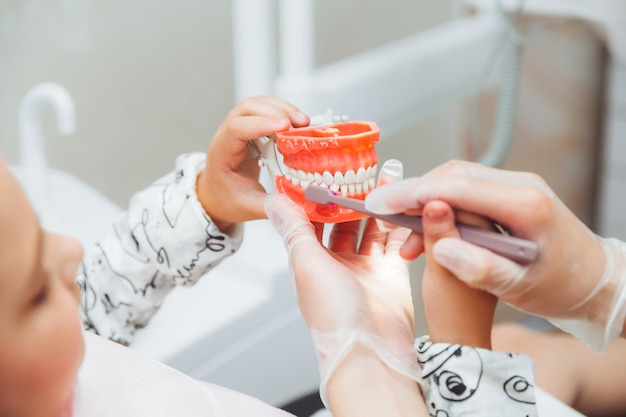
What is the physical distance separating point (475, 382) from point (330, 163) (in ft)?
0.94

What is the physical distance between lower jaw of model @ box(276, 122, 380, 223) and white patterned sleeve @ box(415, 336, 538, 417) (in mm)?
194

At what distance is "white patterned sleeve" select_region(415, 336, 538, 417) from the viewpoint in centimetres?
76

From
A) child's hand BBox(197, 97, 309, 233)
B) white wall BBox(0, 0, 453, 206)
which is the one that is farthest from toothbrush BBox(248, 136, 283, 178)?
white wall BBox(0, 0, 453, 206)

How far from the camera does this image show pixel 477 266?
2.35 ft

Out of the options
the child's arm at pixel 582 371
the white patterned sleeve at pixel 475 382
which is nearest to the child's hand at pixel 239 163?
the white patterned sleeve at pixel 475 382

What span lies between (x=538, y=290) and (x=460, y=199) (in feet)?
0.42

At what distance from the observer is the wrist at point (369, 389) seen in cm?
75

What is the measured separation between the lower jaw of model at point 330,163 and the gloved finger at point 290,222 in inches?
0.6

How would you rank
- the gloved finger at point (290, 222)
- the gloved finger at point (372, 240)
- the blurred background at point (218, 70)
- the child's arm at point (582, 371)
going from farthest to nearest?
1. the blurred background at point (218, 70)
2. the child's arm at point (582, 371)
3. the gloved finger at point (372, 240)
4. the gloved finger at point (290, 222)

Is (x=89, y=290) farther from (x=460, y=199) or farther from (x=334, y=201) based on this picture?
(x=460, y=199)

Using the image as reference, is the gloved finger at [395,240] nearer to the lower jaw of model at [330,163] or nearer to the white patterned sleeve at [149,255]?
the lower jaw of model at [330,163]

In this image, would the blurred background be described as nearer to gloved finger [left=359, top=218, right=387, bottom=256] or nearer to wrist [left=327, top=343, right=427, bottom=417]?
gloved finger [left=359, top=218, right=387, bottom=256]

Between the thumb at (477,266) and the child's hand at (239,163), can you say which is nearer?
the thumb at (477,266)

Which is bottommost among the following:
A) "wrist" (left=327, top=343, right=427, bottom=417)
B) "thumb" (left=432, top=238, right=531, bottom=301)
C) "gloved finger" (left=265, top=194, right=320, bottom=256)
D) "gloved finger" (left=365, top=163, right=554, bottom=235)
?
"wrist" (left=327, top=343, right=427, bottom=417)
